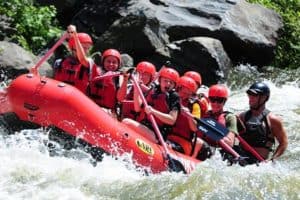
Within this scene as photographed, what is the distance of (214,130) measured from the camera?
22.2 feet

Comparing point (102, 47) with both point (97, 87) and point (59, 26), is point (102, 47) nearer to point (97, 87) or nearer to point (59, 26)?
point (59, 26)

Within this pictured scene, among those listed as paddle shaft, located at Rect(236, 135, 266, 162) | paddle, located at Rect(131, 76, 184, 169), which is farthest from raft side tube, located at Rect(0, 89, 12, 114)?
paddle shaft, located at Rect(236, 135, 266, 162)

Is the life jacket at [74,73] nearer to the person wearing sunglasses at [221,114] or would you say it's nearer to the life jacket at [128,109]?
the life jacket at [128,109]

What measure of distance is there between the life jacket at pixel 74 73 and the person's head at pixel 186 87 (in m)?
1.24

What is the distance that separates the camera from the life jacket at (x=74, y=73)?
7750 mm

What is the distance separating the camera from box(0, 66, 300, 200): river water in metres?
5.99

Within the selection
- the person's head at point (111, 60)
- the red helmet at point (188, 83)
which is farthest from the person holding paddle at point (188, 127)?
the person's head at point (111, 60)

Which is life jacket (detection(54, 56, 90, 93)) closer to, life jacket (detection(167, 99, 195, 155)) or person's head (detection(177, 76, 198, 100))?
person's head (detection(177, 76, 198, 100))

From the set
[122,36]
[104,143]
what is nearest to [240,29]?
[122,36]

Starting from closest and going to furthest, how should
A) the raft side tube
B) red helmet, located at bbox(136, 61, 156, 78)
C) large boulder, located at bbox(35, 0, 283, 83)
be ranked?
the raft side tube < red helmet, located at bbox(136, 61, 156, 78) < large boulder, located at bbox(35, 0, 283, 83)

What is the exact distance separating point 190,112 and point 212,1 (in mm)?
6697

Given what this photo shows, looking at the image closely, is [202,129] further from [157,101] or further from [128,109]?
[128,109]

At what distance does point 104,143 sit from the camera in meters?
6.52

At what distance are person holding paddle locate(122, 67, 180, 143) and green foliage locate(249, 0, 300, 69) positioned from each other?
6.69 metres
